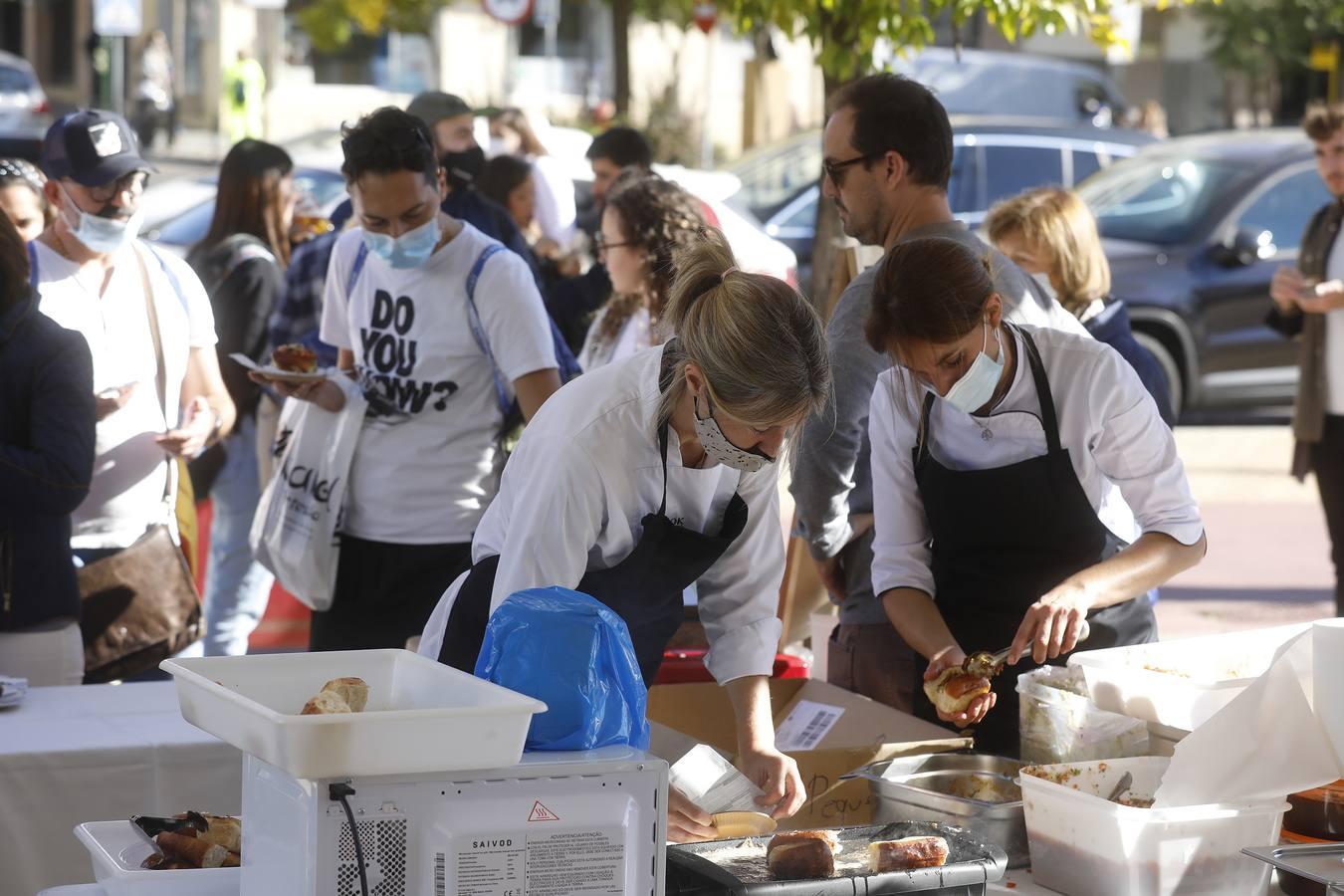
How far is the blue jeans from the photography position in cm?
583

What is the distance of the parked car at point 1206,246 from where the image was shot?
1071cm

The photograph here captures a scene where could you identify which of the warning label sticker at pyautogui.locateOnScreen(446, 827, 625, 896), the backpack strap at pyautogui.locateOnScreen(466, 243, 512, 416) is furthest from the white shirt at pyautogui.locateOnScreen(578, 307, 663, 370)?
the warning label sticker at pyautogui.locateOnScreen(446, 827, 625, 896)

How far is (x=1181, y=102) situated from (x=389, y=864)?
38155 millimetres

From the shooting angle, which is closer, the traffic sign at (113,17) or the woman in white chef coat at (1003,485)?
the woman in white chef coat at (1003,485)

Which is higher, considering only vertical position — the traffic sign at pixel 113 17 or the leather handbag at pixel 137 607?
the traffic sign at pixel 113 17

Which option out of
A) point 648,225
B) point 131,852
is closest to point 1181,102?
point 648,225

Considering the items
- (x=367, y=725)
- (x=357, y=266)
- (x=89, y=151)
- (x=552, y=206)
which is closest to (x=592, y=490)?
(x=367, y=725)

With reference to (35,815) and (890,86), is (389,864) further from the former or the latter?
(890,86)

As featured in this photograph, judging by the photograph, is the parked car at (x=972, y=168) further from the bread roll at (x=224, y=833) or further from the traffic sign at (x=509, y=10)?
the bread roll at (x=224, y=833)

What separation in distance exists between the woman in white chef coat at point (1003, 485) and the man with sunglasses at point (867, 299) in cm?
23

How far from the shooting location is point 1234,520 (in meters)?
9.84

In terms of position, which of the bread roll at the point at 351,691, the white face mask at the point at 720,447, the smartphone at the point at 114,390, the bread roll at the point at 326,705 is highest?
the white face mask at the point at 720,447

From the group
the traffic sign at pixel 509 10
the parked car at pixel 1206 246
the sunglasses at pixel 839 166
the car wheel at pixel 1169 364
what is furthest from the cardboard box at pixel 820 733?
the traffic sign at pixel 509 10

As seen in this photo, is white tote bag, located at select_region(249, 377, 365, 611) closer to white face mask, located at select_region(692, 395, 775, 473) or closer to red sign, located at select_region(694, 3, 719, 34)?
white face mask, located at select_region(692, 395, 775, 473)
